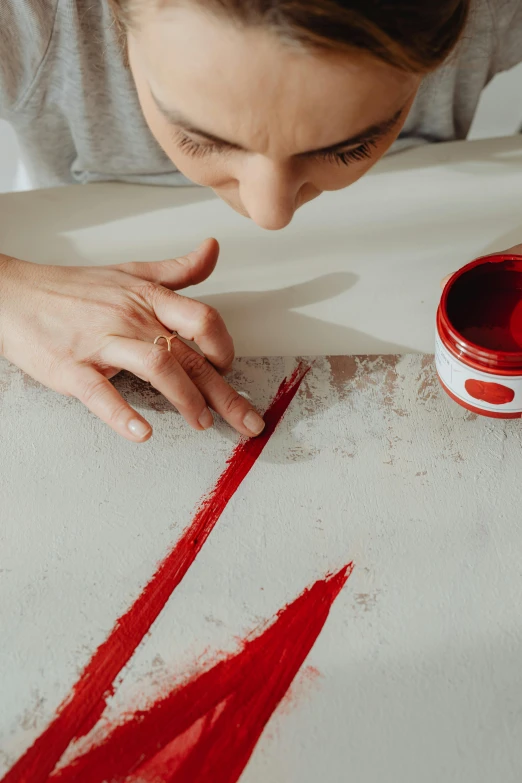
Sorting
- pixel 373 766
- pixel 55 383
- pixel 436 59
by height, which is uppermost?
pixel 436 59

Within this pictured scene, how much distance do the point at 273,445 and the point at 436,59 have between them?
375 millimetres

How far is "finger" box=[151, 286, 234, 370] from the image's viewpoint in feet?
2.33

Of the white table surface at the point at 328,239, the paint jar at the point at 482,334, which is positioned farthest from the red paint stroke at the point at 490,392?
the white table surface at the point at 328,239

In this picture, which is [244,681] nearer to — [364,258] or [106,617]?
[106,617]

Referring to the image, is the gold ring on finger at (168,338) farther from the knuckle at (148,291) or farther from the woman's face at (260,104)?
the woman's face at (260,104)

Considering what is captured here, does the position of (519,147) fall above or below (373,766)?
above

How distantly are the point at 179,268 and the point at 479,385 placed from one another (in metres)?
0.36

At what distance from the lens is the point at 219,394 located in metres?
0.70

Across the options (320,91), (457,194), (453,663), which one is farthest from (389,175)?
(453,663)

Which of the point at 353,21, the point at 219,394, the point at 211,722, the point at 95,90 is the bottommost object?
the point at 211,722

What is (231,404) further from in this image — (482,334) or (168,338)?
(482,334)

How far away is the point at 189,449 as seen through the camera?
0.69 m

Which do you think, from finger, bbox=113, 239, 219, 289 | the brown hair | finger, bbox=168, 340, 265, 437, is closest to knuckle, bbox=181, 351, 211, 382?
finger, bbox=168, 340, 265, 437

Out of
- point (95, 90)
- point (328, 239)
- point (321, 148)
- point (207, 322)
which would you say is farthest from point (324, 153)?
point (95, 90)
